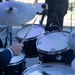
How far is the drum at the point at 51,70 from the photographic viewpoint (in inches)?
63.8

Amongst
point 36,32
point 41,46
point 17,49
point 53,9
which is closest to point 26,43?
point 36,32

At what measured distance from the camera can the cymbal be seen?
167cm

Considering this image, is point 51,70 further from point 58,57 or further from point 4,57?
point 4,57

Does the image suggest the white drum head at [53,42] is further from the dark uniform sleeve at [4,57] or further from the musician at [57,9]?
the dark uniform sleeve at [4,57]

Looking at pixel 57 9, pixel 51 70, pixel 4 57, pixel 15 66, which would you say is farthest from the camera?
pixel 57 9

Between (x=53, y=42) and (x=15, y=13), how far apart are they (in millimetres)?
388

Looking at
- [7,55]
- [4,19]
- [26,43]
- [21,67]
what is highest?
[4,19]

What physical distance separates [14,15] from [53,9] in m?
0.89

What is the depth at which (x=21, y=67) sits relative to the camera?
6.48 ft

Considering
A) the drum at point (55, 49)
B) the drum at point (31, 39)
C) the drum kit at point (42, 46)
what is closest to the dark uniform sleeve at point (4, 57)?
the drum kit at point (42, 46)

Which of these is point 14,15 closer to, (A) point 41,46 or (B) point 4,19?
(B) point 4,19

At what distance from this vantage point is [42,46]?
1.89 m

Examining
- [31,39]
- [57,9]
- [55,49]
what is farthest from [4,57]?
[57,9]

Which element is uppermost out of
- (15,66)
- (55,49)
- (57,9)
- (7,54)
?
(57,9)
